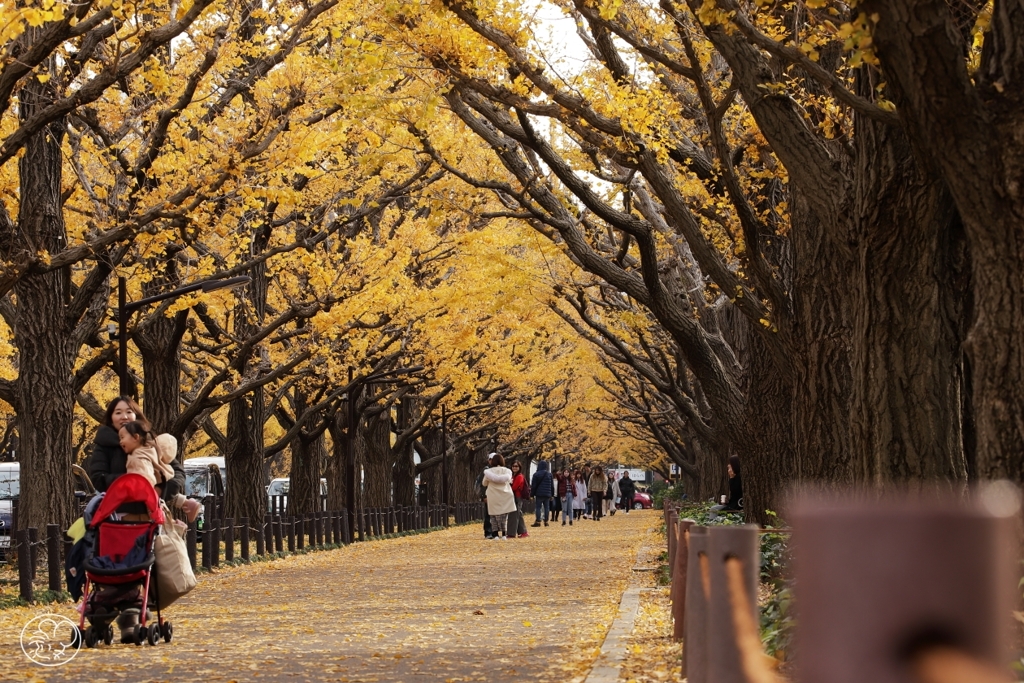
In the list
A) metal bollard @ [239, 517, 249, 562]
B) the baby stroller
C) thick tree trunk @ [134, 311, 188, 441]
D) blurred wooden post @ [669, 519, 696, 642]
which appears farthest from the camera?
metal bollard @ [239, 517, 249, 562]

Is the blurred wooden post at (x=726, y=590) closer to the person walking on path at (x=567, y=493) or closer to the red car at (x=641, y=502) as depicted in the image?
the person walking on path at (x=567, y=493)

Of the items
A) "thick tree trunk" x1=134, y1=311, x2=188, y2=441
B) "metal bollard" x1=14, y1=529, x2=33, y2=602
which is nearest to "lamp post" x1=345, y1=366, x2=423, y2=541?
"thick tree trunk" x1=134, y1=311, x2=188, y2=441

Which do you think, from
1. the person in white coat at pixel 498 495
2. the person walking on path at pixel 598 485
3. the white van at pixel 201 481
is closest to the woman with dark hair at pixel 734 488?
the person in white coat at pixel 498 495

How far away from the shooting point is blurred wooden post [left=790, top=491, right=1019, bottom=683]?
938mm

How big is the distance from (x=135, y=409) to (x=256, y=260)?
9967 millimetres

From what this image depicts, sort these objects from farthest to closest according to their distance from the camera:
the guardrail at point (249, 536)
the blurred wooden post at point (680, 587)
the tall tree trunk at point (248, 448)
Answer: the tall tree trunk at point (248, 448)
the guardrail at point (249, 536)
the blurred wooden post at point (680, 587)

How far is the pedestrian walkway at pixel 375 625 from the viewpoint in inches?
351

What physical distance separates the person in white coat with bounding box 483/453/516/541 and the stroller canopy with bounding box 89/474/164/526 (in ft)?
69.9

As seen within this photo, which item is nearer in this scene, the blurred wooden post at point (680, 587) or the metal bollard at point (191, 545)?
the blurred wooden post at point (680, 587)

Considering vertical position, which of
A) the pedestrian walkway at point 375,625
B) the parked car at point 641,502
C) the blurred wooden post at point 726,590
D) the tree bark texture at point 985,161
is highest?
the tree bark texture at point 985,161

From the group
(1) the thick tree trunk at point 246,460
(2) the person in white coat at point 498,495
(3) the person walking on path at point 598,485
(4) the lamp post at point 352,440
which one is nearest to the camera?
(1) the thick tree trunk at point 246,460

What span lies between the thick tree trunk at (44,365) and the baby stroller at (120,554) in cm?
776

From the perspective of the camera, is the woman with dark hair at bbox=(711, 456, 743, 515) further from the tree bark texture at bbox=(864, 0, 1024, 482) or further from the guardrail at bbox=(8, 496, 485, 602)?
the tree bark texture at bbox=(864, 0, 1024, 482)

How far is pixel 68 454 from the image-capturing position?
58.5ft
